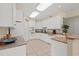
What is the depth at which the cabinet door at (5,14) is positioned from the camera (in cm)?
213

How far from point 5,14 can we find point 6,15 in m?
0.03

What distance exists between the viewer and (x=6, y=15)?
2.17 m

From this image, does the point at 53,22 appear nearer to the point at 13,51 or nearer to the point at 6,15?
the point at 6,15

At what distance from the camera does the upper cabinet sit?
2131mm

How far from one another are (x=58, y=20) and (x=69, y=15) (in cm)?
52

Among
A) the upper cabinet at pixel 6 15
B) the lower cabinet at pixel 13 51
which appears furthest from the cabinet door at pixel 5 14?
the lower cabinet at pixel 13 51

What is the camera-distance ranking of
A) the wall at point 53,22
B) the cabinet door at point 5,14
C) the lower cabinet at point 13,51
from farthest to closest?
the wall at point 53,22
the cabinet door at point 5,14
the lower cabinet at point 13,51

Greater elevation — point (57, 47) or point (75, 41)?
point (75, 41)

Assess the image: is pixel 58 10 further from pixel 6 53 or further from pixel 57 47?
pixel 6 53

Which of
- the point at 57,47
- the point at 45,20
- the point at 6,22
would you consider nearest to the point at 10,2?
the point at 6,22

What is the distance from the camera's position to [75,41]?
2232 mm

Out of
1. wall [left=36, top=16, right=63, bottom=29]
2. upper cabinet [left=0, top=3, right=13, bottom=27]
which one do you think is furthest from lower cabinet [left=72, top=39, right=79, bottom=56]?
wall [left=36, top=16, right=63, bottom=29]

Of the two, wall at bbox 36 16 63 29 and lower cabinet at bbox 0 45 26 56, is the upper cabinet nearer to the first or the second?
lower cabinet at bbox 0 45 26 56

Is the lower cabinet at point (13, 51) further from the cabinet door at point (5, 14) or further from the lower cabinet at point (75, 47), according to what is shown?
the lower cabinet at point (75, 47)
